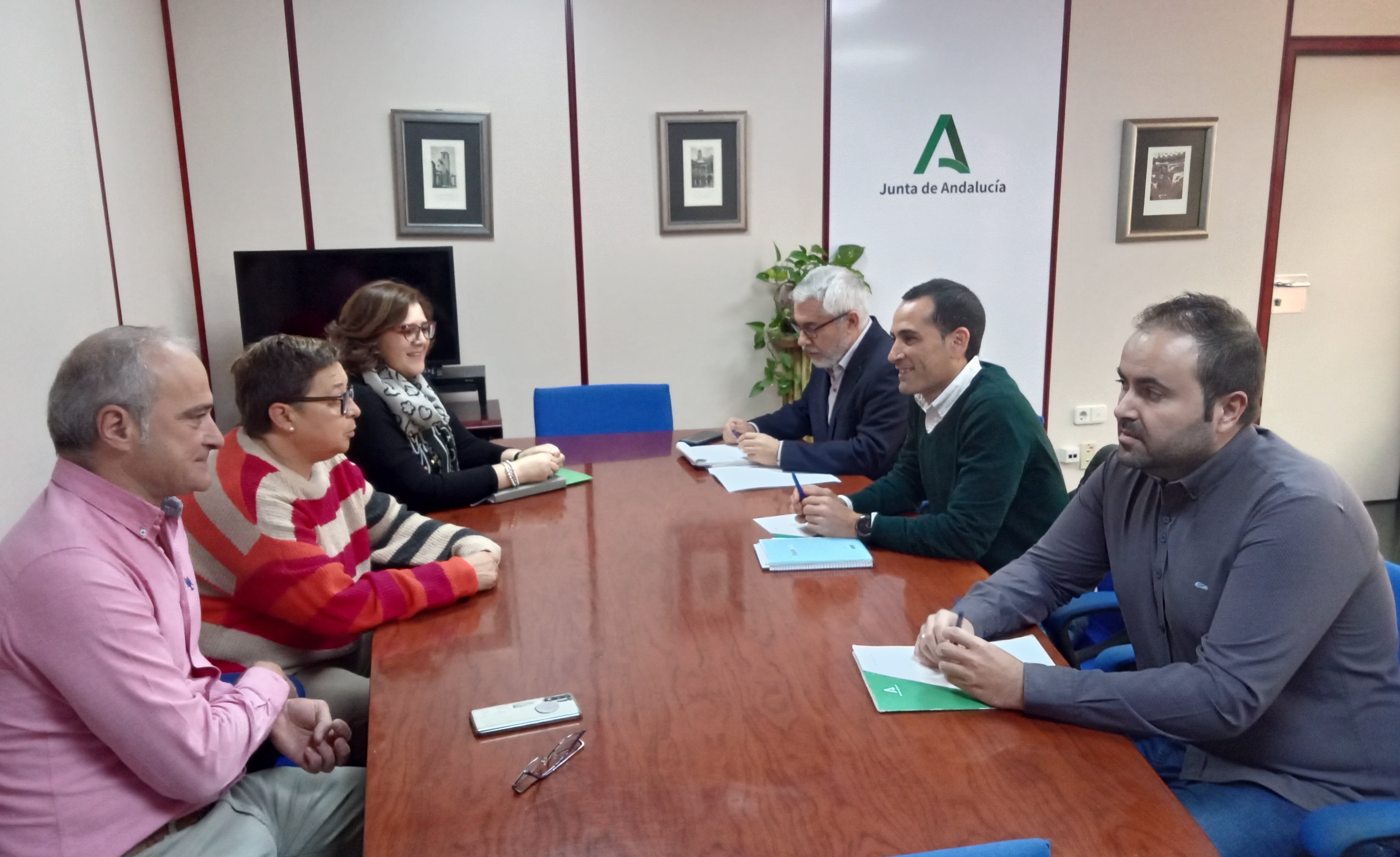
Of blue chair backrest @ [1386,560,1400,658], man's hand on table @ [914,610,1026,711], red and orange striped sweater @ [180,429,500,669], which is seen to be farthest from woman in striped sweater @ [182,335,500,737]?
blue chair backrest @ [1386,560,1400,658]

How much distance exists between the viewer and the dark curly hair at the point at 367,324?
2592mm

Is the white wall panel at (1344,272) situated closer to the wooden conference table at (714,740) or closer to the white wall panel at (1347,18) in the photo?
the white wall panel at (1347,18)

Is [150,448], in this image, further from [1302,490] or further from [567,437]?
[567,437]

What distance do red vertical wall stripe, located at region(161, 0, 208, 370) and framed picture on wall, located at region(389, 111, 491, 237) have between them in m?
0.86

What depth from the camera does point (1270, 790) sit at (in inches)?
58.9

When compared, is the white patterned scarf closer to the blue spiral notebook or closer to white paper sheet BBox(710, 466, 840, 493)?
white paper sheet BBox(710, 466, 840, 493)

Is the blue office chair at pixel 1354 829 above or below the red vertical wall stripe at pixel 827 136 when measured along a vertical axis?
below

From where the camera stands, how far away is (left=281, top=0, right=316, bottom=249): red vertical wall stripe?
4.06 metres

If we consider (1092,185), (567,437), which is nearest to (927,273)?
(1092,185)

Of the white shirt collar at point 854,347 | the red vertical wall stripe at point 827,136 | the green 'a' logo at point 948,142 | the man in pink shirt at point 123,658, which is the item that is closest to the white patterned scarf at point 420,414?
the man in pink shirt at point 123,658

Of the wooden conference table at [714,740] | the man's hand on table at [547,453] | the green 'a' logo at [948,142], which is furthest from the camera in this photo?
the green 'a' logo at [948,142]

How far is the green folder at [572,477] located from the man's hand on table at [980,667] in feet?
4.83

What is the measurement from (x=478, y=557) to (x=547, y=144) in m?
2.84

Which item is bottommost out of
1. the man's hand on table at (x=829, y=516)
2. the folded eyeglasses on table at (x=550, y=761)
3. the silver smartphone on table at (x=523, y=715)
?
the folded eyeglasses on table at (x=550, y=761)
